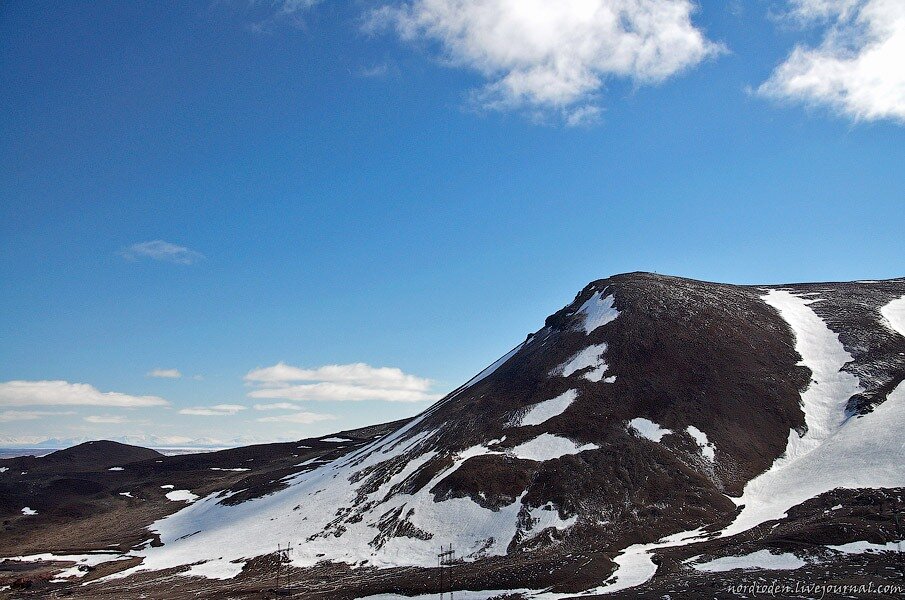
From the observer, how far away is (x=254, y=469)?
488 ft

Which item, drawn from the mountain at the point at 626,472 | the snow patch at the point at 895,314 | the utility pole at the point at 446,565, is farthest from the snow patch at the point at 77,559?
the snow patch at the point at 895,314

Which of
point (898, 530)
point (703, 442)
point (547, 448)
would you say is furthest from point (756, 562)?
point (547, 448)

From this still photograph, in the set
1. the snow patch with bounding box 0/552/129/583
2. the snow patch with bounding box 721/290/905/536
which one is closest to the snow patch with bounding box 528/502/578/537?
the snow patch with bounding box 721/290/905/536

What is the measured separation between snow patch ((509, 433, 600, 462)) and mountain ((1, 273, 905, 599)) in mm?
316

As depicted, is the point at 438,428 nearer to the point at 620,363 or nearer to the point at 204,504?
the point at 620,363

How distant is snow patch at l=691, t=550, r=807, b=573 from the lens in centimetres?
3894

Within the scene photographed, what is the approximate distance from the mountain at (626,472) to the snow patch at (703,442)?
22 centimetres

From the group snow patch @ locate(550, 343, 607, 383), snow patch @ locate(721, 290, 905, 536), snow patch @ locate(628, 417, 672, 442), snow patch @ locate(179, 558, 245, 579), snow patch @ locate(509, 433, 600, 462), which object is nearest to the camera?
snow patch @ locate(721, 290, 905, 536)

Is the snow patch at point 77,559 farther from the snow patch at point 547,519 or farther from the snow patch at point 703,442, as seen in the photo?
the snow patch at point 703,442

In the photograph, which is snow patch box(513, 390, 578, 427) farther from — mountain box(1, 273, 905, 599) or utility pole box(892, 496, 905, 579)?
utility pole box(892, 496, 905, 579)

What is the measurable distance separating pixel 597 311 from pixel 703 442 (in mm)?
40466

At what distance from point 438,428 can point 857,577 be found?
6048cm

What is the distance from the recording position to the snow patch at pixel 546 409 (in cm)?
7662

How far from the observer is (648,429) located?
230 feet
